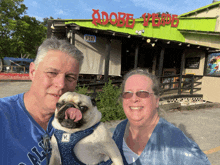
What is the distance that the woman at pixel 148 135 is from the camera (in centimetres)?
148

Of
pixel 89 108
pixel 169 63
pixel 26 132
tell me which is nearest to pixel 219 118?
pixel 169 63

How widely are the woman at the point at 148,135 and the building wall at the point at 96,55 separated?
5857 millimetres

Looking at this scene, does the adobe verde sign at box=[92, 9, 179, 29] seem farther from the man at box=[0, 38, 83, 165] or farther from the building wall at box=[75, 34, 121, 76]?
the man at box=[0, 38, 83, 165]

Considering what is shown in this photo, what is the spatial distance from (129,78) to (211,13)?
16.1 m

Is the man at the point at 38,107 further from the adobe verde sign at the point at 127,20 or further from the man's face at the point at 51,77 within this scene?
the adobe verde sign at the point at 127,20

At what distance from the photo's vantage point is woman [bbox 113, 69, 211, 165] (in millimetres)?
1479

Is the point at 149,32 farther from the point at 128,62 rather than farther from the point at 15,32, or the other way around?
the point at 15,32

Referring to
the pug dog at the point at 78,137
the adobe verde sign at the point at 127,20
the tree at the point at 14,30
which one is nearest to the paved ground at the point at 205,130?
the pug dog at the point at 78,137

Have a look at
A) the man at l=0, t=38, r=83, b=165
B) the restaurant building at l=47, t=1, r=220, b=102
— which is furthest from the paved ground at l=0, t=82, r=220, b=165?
the man at l=0, t=38, r=83, b=165

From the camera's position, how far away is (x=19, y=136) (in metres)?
1.27

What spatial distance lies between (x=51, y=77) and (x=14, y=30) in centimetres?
2545

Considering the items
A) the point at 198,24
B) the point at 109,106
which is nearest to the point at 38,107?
the point at 109,106

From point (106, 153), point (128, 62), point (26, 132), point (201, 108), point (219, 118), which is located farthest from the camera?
point (128, 62)

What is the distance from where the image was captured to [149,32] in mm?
11453
